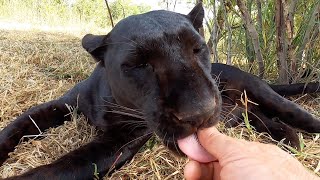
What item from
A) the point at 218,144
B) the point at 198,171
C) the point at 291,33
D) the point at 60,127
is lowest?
the point at 60,127

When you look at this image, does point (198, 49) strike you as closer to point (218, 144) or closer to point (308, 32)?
point (218, 144)

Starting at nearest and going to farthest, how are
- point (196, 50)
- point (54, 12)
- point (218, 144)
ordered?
point (218, 144) < point (196, 50) < point (54, 12)

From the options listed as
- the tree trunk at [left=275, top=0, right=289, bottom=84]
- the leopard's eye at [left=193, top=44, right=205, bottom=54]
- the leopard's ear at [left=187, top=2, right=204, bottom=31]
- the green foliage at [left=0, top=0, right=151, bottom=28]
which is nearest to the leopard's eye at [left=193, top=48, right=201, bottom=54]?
the leopard's eye at [left=193, top=44, right=205, bottom=54]

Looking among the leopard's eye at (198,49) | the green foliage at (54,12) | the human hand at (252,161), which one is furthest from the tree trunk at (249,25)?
the green foliage at (54,12)

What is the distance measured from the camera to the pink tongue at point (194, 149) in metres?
1.53

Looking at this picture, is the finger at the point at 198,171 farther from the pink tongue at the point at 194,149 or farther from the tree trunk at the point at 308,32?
the tree trunk at the point at 308,32

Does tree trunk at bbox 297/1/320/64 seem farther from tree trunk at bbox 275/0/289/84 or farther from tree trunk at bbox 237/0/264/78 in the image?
tree trunk at bbox 237/0/264/78

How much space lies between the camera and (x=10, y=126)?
2.47 meters

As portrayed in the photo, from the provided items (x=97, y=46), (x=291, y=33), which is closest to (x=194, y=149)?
(x=97, y=46)

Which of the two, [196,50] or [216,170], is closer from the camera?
[216,170]

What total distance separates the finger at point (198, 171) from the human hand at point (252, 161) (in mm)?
141

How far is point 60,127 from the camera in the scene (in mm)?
2678

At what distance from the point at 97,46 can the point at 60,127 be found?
65cm

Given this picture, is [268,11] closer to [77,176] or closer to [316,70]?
[316,70]
